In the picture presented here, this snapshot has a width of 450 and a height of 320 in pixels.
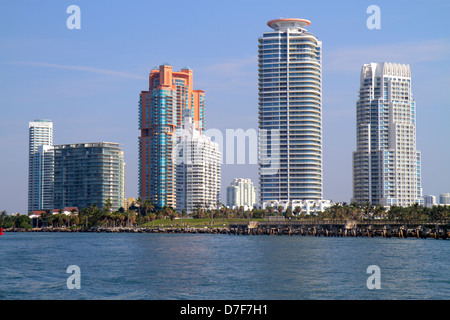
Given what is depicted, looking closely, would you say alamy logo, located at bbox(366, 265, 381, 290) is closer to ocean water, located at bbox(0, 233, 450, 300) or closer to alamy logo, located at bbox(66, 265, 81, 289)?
ocean water, located at bbox(0, 233, 450, 300)

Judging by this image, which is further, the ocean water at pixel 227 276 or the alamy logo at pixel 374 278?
the alamy logo at pixel 374 278

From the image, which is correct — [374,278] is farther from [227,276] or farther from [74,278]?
[74,278]

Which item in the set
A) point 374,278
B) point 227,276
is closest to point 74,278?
point 227,276

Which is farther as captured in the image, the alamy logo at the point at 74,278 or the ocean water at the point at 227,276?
the alamy logo at the point at 74,278

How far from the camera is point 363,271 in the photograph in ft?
263

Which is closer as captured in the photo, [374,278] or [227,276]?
[374,278]

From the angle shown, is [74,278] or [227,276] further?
[227,276]

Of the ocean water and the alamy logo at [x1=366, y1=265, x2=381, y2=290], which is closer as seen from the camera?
the ocean water

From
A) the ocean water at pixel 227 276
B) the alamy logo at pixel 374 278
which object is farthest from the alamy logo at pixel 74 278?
the alamy logo at pixel 374 278

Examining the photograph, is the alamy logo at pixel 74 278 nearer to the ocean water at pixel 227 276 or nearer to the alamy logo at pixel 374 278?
the ocean water at pixel 227 276

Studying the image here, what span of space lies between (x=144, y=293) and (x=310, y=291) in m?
16.4

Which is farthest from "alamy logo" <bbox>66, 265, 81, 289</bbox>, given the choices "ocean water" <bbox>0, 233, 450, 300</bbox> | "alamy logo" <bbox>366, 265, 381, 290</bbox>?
"alamy logo" <bbox>366, 265, 381, 290</bbox>
